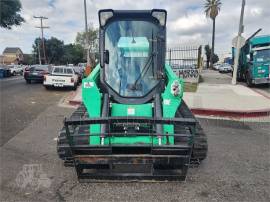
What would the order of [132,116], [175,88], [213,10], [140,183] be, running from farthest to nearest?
1. [213,10]
2. [175,88]
3. [140,183]
4. [132,116]

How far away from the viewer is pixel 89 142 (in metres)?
4.99

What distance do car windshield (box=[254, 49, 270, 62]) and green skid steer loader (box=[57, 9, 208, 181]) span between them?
677 inches

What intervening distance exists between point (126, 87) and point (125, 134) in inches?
45.6

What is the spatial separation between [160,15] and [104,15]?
990 millimetres

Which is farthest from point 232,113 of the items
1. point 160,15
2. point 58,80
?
point 58,80

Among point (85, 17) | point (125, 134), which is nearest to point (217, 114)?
point (125, 134)

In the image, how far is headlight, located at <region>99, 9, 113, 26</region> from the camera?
5840 millimetres

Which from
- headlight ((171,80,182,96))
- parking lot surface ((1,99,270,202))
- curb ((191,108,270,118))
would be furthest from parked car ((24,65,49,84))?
headlight ((171,80,182,96))

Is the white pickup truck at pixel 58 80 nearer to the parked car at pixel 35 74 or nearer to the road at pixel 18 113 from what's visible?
the road at pixel 18 113

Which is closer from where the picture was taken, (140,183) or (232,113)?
(140,183)

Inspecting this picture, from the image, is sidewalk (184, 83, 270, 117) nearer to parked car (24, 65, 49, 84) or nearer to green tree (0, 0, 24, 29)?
parked car (24, 65, 49, 84)

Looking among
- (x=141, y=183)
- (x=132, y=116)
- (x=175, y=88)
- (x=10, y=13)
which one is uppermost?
(x=10, y=13)

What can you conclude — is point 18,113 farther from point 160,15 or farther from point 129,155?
point 129,155

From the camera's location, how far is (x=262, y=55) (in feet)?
72.0
